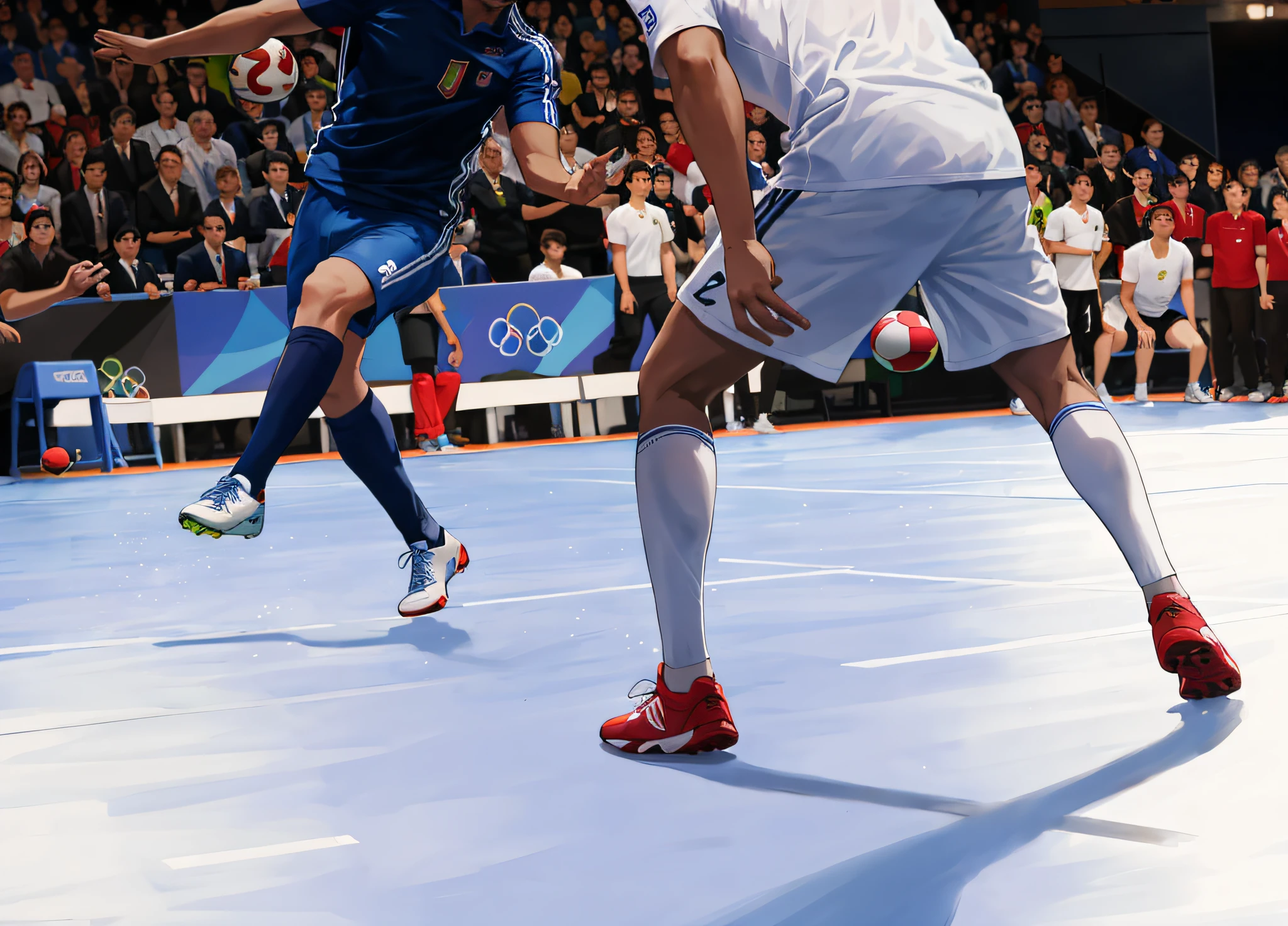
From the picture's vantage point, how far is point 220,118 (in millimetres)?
14734

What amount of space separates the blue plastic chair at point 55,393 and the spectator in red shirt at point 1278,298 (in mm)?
12237

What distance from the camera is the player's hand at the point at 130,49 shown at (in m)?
4.33

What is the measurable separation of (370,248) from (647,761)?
2.17 metres

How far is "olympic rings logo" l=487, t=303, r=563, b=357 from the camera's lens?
13898 mm

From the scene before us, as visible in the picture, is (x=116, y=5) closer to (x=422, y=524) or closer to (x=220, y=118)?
(x=220, y=118)

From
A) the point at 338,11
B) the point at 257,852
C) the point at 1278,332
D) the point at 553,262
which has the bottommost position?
the point at 1278,332

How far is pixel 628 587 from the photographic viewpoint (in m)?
4.76

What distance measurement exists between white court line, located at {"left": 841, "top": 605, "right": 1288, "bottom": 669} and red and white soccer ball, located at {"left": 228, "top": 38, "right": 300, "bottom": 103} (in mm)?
7214

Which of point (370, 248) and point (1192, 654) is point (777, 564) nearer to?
point (370, 248)

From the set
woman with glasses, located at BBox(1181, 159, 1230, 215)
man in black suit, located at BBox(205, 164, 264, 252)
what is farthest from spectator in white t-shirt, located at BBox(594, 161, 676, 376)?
woman with glasses, located at BBox(1181, 159, 1230, 215)

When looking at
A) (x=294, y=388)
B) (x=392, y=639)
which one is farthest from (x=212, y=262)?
→ (x=392, y=639)

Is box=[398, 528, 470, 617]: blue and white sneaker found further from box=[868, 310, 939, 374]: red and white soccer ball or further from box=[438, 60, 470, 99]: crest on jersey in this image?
box=[868, 310, 939, 374]: red and white soccer ball

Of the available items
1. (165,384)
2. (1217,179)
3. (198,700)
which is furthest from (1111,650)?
(1217,179)

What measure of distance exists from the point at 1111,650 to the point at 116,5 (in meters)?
18.4
